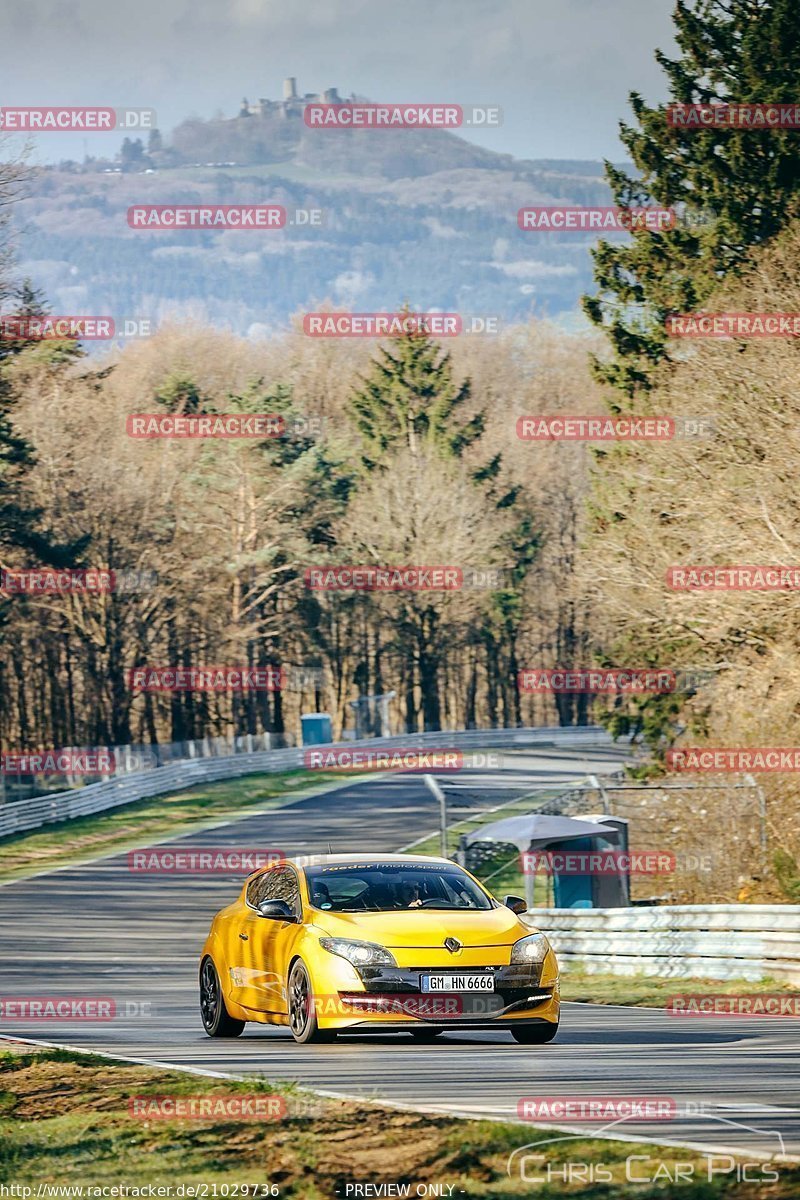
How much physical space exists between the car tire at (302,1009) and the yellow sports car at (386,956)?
0.01m

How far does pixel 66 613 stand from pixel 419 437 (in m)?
27.2

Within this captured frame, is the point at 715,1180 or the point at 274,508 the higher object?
the point at 274,508

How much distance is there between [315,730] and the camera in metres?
74.8

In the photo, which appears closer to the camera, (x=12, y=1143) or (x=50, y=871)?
(x=12, y=1143)

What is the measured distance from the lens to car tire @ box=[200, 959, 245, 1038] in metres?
13.9

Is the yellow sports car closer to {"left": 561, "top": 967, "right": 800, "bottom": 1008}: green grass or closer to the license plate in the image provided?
the license plate

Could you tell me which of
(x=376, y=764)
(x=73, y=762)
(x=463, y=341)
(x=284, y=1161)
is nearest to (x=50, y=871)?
(x=73, y=762)

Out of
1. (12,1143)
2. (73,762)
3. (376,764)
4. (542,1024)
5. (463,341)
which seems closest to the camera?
(12,1143)

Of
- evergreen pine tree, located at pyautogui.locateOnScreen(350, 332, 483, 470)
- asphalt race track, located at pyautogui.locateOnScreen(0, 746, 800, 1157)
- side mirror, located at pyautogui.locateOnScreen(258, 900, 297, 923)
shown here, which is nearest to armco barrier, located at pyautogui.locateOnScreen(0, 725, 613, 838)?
evergreen pine tree, located at pyautogui.locateOnScreen(350, 332, 483, 470)

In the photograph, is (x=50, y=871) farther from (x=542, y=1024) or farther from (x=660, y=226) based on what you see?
(x=542, y=1024)

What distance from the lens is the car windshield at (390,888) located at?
42.1 feet

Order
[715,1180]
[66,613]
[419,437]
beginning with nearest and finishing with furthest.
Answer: [715,1180] < [66,613] < [419,437]

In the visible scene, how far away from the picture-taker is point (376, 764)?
71.4 metres

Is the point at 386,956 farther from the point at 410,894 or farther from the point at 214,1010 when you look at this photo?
the point at 214,1010
